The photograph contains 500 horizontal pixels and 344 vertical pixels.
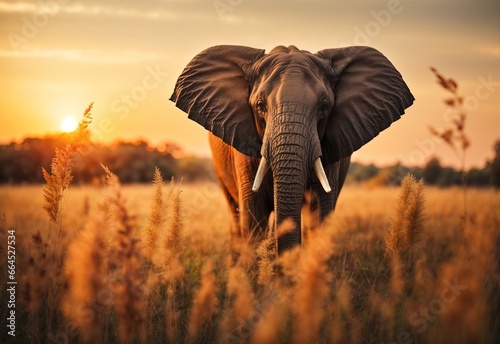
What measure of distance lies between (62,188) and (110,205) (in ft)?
1.32

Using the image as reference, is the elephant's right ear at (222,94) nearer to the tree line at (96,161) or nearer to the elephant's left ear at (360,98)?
the elephant's left ear at (360,98)

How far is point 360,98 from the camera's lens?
7.32 meters

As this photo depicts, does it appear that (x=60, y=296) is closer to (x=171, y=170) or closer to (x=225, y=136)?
(x=225, y=136)

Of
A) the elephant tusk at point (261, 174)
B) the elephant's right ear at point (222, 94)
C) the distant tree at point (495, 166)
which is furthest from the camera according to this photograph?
the distant tree at point (495, 166)

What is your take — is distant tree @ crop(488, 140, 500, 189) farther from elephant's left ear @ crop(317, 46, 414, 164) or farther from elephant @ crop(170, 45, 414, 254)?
elephant @ crop(170, 45, 414, 254)

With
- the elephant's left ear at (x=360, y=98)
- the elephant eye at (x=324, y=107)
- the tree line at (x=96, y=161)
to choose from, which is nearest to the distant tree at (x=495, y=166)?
the elephant's left ear at (x=360, y=98)

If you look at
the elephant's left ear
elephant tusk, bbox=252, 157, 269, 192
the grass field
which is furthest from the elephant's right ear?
the grass field

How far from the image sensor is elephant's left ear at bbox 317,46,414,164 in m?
7.08

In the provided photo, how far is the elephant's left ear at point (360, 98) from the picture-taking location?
708cm

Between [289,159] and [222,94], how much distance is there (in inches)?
70.9

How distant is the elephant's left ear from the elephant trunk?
3.17ft

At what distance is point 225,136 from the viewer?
708 cm

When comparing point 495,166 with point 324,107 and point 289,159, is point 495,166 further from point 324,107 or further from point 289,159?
point 289,159

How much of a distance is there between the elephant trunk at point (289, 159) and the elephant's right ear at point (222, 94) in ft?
2.65
